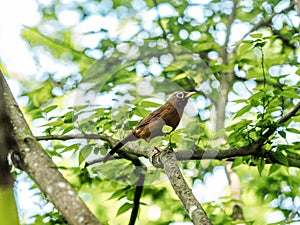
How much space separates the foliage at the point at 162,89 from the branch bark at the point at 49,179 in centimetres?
209

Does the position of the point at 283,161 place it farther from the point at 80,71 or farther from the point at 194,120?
the point at 80,71

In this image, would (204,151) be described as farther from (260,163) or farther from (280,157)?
(280,157)

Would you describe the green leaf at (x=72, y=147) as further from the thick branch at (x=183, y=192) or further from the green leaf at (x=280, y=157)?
the green leaf at (x=280, y=157)

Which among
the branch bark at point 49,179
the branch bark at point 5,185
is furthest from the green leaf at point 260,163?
the branch bark at point 5,185

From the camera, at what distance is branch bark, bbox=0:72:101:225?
139cm

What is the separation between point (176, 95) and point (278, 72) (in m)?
2.09

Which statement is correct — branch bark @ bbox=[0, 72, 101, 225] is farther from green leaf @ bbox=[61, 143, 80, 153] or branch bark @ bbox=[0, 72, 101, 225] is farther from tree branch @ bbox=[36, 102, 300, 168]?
green leaf @ bbox=[61, 143, 80, 153]

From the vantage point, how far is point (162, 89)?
5.72 m

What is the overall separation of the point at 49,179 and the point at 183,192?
1.07 meters

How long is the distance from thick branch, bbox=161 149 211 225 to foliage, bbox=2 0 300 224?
790 mm

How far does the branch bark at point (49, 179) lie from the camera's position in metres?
1.39

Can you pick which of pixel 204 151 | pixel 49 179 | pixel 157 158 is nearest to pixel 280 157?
pixel 204 151

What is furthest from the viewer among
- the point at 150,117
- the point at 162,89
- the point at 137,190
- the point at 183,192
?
the point at 162,89

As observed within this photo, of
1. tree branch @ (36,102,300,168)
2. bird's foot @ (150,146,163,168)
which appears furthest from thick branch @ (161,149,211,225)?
tree branch @ (36,102,300,168)
